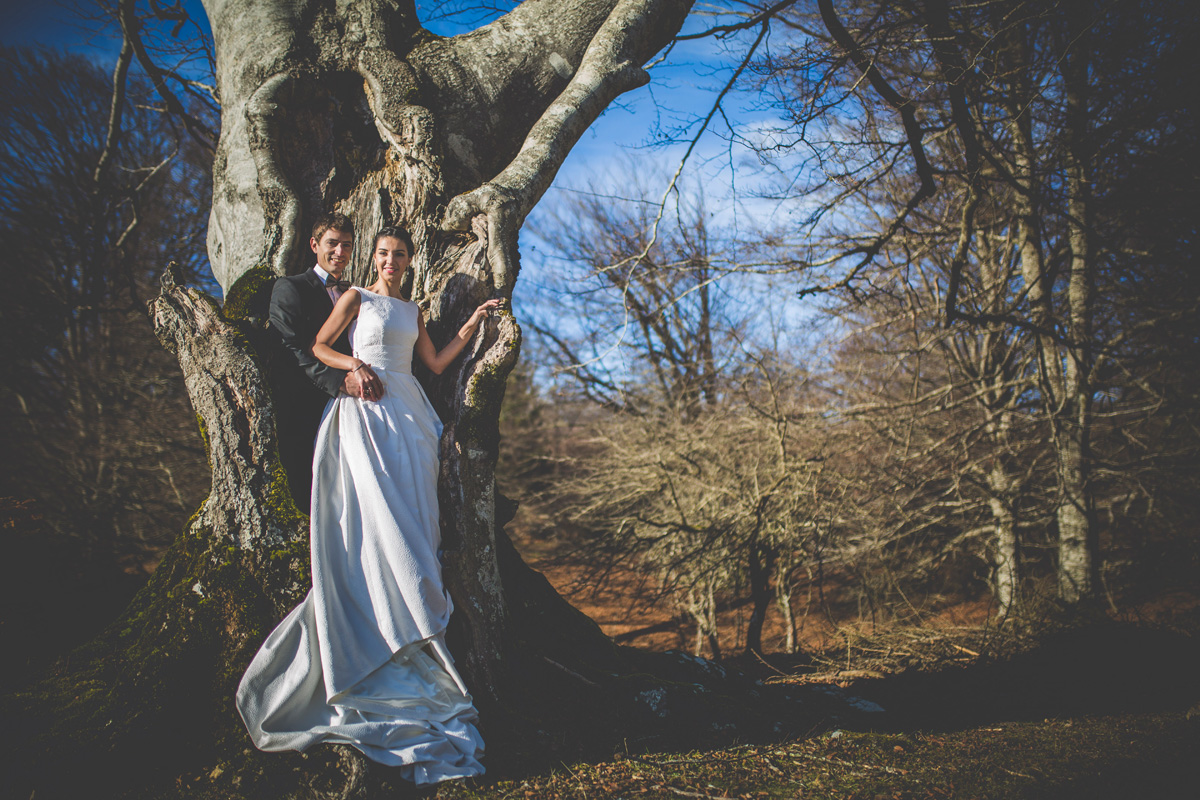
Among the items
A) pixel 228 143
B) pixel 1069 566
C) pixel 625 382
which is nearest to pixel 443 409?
pixel 228 143

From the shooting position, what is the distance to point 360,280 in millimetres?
3473

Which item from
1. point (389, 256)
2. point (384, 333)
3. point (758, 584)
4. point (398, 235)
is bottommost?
point (758, 584)

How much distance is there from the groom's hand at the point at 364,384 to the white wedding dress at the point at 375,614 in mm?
43

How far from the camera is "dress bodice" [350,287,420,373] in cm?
285

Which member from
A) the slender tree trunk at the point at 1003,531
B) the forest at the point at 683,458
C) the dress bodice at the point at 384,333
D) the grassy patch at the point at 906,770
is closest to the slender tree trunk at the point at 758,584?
the forest at the point at 683,458

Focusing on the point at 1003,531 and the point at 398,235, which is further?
the point at 1003,531

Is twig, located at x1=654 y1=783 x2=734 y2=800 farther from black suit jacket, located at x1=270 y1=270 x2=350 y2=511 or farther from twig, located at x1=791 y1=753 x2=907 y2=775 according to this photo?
black suit jacket, located at x1=270 y1=270 x2=350 y2=511

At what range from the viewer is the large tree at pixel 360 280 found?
2.38 m

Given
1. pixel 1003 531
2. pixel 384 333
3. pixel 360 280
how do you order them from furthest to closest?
pixel 1003 531
pixel 360 280
pixel 384 333

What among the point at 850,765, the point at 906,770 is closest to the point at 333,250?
the point at 850,765

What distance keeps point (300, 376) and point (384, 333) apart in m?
0.58

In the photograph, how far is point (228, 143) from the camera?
→ 11.7ft

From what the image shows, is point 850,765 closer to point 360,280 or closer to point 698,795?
point 698,795

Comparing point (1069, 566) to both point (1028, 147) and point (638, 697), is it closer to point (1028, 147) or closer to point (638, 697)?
point (1028, 147)
